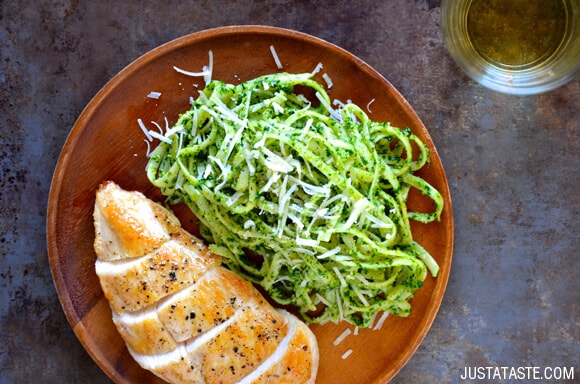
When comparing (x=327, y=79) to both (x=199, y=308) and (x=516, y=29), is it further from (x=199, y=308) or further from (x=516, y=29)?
(x=199, y=308)

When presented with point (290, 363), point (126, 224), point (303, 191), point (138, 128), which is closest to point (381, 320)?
point (290, 363)

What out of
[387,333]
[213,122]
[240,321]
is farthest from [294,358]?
[213,122]

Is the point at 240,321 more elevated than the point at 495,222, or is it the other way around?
the point at 240,321

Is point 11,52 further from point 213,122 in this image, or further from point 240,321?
point 240,321

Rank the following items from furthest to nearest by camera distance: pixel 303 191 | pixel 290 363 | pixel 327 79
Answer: pixel 327 79 < pixel 290 363 < pixel 303 191

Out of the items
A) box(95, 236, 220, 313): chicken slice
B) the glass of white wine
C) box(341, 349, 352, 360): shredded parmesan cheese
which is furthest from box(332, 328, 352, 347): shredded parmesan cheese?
the glass of white wine

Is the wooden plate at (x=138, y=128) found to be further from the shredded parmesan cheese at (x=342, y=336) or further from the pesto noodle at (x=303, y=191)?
the shredded parmesan cheese at (x=342, y=336)

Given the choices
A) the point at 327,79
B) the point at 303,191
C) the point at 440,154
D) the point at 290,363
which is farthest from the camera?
the point at 440,154
